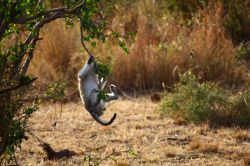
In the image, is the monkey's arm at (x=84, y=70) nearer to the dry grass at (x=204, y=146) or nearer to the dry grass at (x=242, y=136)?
the dry grass at (x=204, y=146)

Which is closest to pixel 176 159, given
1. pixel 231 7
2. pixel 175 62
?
pixel 175 62

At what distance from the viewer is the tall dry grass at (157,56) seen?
925cm

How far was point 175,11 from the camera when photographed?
10953 mm

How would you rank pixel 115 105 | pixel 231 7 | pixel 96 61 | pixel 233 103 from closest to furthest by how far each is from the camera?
pixel 96 61 < pixel 233 103 < pixel 115 105 < pixel 231 7

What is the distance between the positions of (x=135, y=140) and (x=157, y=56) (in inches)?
106

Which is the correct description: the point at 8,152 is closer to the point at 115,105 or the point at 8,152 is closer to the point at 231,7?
the point at 115,105

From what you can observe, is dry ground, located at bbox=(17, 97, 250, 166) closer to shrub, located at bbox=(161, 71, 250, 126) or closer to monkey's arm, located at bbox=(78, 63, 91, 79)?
shrub, located at bbox=(161, 71, 250, 126)

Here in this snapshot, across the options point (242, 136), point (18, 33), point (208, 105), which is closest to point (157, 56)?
point (208, 105)

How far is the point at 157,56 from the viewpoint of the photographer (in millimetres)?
9453

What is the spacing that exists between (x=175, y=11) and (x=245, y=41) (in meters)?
1.24

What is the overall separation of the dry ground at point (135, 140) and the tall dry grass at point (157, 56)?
79 cm

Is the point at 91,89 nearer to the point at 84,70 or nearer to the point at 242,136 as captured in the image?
the point at 84,70

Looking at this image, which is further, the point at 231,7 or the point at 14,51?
the point at 231,7

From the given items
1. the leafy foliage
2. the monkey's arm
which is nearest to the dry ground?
the monkey's arm
